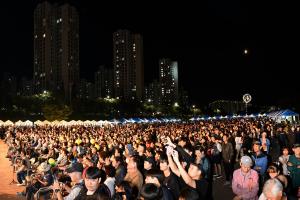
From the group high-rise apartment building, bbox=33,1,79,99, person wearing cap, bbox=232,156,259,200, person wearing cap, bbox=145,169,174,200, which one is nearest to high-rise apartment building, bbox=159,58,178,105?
high-rise apartment building, bbox=33,1,79,99

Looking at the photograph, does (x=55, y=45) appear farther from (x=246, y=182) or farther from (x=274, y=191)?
(x=274, y=191)

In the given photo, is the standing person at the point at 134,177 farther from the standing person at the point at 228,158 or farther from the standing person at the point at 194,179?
the standing person at the point at 228,158

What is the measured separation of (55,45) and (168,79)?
81343 mm

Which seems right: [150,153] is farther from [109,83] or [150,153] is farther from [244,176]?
[109,83]

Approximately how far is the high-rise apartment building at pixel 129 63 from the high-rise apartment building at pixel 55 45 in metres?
24.5

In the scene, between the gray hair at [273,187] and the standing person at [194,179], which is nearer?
the gray hair at [273,187]

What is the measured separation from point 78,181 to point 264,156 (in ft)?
13.6

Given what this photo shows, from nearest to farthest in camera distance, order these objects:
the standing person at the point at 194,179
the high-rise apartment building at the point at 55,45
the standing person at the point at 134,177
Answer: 1. the standing person at the point at 194,179
2. the standing person at the point at 134,177
3. the high-rise apartment building at the point at 55,45

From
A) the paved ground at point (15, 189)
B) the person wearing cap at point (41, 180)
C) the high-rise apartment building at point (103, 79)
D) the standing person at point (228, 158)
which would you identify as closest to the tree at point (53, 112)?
the paved ground at point (15, 189)

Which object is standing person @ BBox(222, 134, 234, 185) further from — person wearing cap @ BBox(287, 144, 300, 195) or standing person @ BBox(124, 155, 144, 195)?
standing person @ BBox(124, 155, 144, 195)

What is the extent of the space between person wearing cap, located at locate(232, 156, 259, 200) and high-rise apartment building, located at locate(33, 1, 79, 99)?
112856mm

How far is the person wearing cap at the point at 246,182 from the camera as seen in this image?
5637 millimetres

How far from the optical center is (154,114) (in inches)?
4678

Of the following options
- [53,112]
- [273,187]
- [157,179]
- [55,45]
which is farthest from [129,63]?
[273,187]
